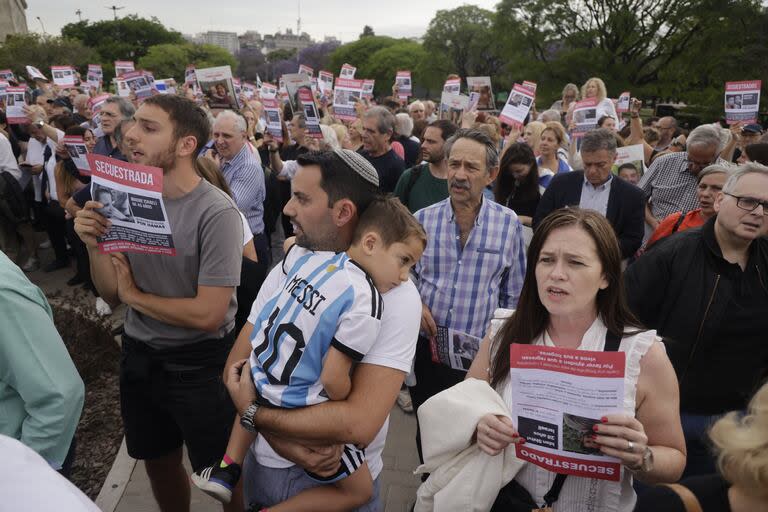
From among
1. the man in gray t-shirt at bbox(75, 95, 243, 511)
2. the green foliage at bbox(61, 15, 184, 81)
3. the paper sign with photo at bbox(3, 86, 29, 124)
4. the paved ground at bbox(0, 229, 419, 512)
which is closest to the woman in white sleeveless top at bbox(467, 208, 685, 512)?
the man in gray t-shirt at bbox(75, 95, 243, 511)

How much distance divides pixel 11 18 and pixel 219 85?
5132 centimetres

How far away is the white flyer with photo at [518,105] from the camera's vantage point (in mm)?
7438

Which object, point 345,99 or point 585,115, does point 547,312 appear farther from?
point 345,99

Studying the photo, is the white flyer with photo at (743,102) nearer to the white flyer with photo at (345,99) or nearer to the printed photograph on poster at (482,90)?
the printed photograph on poster at (482,90)

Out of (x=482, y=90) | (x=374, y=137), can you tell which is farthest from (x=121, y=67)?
(x=374, y=137)

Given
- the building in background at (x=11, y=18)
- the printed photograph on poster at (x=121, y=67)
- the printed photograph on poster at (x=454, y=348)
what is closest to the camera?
the printed photograph on poster at (x=454, y=348)

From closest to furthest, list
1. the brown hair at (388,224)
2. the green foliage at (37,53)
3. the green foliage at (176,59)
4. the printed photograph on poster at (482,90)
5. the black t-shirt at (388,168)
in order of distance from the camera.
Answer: the brown hair at (388,224)
the black t-shirt at (388,168)
the printed photograph on poster at (482,90)
the green foliage at (37,53)
the green foliage at (176,59)

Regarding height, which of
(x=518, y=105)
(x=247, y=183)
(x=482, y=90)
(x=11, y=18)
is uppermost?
(x=11, y=18)

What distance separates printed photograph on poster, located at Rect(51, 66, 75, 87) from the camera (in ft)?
43.8

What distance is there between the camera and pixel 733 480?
1277 mm

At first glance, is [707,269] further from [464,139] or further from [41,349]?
[41,349]

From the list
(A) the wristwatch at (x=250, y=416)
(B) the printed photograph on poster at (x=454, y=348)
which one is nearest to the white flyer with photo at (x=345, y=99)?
(B) the printed photograph on poster at (x=454, y=348)

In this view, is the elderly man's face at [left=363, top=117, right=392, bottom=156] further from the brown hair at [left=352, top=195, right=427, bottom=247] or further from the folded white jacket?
the folded white jacket

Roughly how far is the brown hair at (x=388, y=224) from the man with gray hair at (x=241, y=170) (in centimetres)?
310
